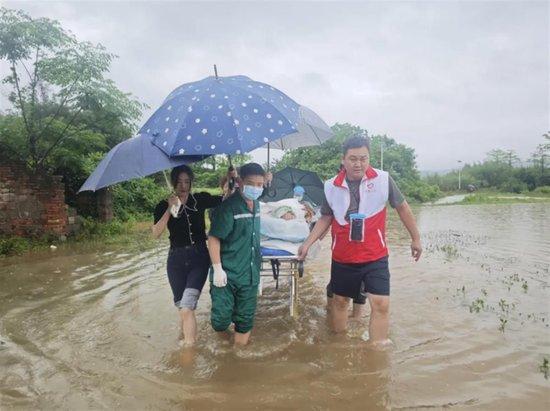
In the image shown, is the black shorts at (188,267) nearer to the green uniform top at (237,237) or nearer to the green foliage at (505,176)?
the green uniform top at (237,237)

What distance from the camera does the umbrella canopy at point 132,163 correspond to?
3.30 m

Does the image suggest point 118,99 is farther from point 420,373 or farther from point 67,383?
point 420,373

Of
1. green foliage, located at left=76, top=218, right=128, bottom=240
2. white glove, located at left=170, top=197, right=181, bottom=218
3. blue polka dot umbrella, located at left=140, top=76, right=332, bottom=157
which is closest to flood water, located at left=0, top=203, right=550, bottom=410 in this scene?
white glove, located at left=170, top=197, right=181, bottom=218

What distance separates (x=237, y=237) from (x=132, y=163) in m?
1.03

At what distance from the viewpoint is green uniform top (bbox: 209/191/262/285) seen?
3.52m

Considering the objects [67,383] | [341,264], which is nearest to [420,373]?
[341,264]

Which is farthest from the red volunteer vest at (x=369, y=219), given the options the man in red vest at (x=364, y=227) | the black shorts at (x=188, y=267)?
the black shorts at (x=188, y=267)

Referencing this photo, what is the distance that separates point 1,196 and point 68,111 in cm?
310

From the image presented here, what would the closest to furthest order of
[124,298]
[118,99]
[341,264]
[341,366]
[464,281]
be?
[341,366], [341,264], [124,298], [464,281], [118,99]

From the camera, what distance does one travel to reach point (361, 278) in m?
3.74

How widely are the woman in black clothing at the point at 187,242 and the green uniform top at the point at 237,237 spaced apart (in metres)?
0.23

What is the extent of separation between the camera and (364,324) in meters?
4.58

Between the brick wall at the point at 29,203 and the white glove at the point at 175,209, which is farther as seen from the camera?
the brick wall at the point at 29,203

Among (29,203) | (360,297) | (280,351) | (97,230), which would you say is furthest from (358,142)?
(97,230)
